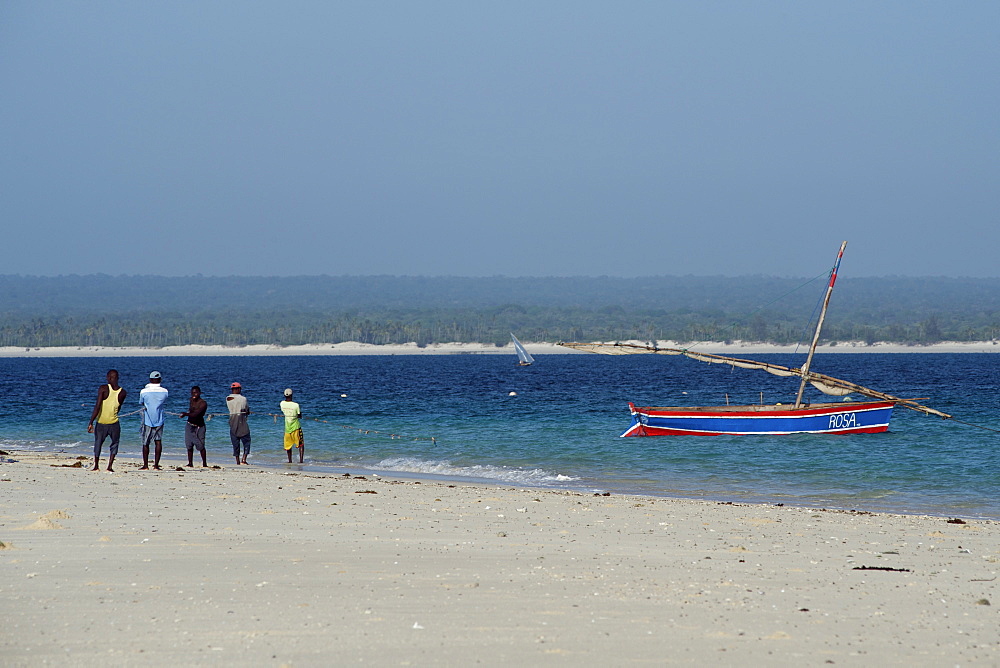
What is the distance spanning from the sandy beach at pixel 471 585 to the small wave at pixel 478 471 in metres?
6.77

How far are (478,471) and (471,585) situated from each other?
13.7m

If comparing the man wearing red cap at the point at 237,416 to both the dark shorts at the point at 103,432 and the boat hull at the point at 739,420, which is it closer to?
the dark shorts at the point at 103,432

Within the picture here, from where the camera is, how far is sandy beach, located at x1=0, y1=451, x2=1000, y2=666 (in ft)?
20.9

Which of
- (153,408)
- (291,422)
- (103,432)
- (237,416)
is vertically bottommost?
(291,422)

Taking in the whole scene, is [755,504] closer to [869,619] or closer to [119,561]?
[869,619]

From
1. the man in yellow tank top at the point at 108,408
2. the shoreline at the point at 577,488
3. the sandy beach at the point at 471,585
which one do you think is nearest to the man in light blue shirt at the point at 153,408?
the man in yellow tank top at the point at 108,408

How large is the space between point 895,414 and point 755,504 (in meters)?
27.0

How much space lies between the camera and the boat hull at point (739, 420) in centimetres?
2984

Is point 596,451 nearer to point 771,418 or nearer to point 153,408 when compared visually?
point 771,418

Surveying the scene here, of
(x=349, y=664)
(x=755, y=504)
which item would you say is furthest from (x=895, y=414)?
(x=349, y=664)

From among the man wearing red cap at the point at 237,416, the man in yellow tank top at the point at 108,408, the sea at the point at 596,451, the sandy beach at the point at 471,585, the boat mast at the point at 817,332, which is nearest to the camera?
the sandy beach at the point at 471,585

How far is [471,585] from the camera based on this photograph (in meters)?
8.07

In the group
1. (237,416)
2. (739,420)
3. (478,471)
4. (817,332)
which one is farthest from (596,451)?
(817,332)

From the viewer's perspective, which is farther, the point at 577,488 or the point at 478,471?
the point at 478,471
